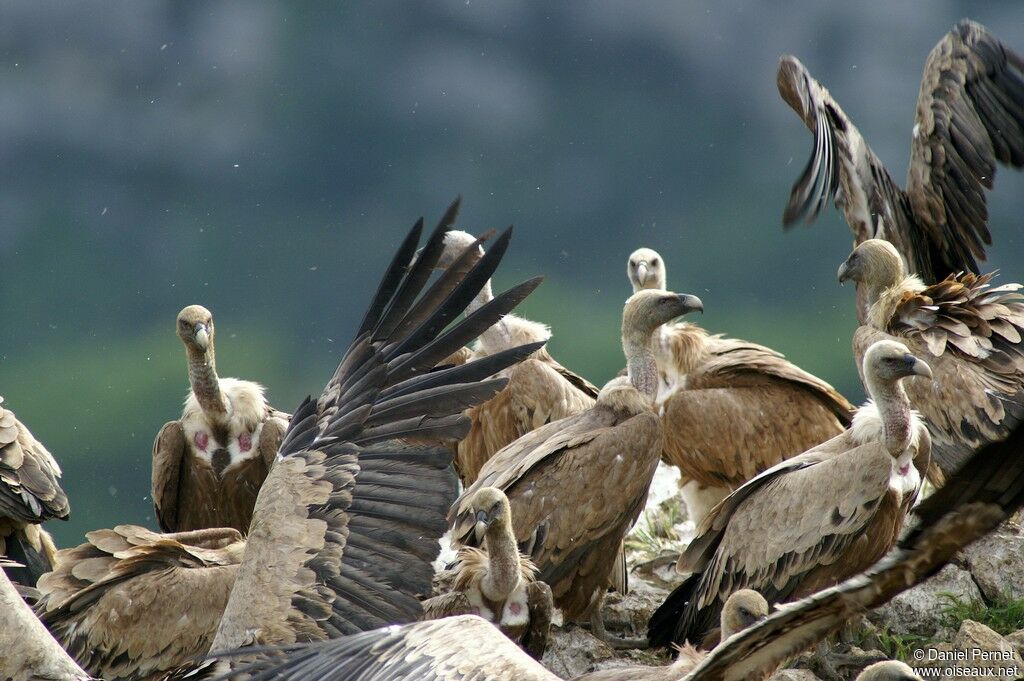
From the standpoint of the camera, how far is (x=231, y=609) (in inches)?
157

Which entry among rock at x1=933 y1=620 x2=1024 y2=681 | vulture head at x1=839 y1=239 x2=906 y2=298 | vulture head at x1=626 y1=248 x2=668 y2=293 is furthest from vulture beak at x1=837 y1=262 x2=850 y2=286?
rock at x1=933 y1=620 x2=1024 y2=681

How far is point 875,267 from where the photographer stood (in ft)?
20.1

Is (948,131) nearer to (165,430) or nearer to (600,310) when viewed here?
(165,430)

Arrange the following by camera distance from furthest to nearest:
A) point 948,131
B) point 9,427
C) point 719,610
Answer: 1. point 948,131
2. point 9,427
3. point 719,610

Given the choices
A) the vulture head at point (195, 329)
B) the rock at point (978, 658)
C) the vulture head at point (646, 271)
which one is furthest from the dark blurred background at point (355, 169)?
the rock at point (978, 658)

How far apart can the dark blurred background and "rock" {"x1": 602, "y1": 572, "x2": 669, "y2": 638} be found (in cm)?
1495

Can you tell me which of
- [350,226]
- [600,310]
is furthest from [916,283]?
[350,226]

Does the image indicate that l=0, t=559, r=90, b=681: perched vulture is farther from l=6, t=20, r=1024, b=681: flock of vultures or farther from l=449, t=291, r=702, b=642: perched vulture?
l=449, t=291, r=702, b=642: perched vulture

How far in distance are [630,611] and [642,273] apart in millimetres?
1864

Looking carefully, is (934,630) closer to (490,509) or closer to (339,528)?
(490,509)

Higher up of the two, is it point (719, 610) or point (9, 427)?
point (9, 427)

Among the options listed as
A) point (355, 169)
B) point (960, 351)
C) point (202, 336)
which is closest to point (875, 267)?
point (960, 351)

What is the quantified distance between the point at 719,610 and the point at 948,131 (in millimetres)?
3045

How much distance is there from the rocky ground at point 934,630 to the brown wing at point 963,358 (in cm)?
43
